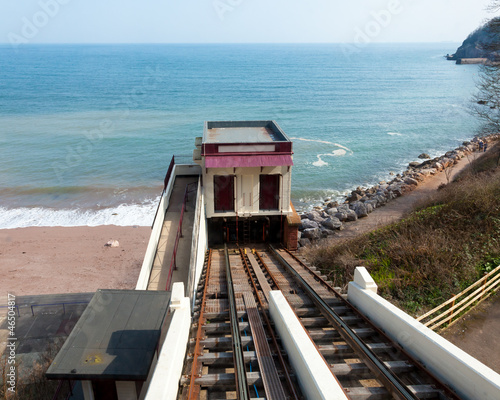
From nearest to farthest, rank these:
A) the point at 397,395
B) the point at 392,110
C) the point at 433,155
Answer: the point at 397,395, the point at 433,155, the point at 392,110

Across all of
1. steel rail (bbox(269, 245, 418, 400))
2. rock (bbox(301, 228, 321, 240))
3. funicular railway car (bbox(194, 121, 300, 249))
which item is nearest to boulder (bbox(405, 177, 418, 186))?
rock (bbox(301, 228, 321, 240))

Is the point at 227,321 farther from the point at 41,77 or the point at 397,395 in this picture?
the point at 41,77

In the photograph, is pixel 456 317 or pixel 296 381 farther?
pixel 456 317

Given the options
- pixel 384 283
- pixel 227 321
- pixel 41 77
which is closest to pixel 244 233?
pixel 384 283

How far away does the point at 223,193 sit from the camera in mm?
19484

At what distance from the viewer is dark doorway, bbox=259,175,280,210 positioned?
19500 mm

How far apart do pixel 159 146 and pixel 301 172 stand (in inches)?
777

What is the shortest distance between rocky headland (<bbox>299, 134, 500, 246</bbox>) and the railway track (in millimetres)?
15047

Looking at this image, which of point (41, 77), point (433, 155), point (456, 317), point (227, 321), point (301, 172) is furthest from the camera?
point (41, 77)

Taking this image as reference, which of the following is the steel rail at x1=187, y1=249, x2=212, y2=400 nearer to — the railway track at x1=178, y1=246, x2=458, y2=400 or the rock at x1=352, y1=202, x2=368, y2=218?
the railway track at x1=178, y1=246, x2=458, y2=400

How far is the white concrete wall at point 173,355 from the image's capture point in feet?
20.4

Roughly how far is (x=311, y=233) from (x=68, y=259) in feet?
51.7

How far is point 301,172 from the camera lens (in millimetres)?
44812

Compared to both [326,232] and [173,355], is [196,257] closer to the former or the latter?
[173,355]
